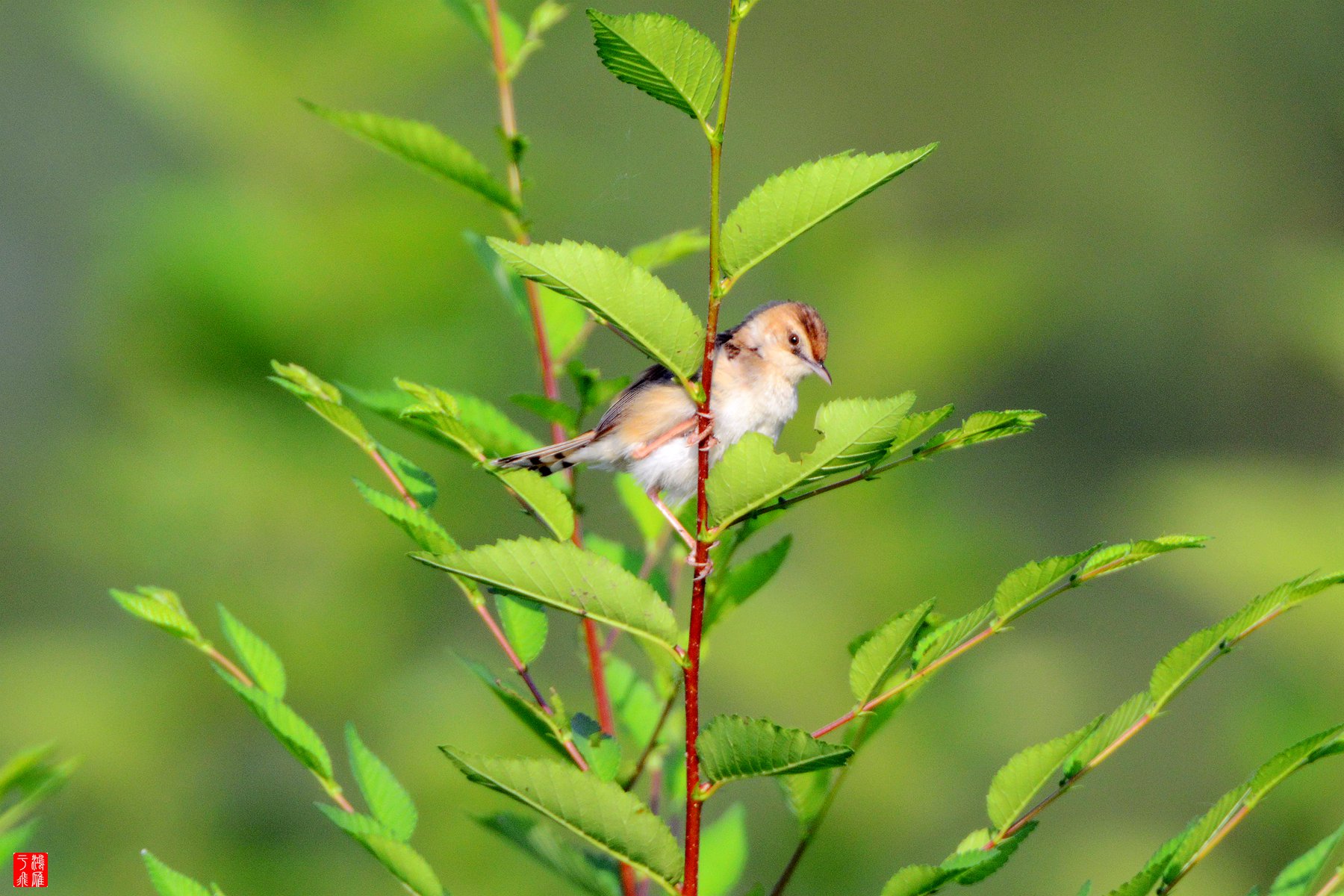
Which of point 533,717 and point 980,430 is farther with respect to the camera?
point 533,717

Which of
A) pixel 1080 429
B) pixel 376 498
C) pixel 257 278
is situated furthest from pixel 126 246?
pixel 1080 429

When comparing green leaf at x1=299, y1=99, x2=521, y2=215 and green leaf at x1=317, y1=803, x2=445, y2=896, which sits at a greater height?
green leaf at x1=299, y1=99, x2=521, y2=215

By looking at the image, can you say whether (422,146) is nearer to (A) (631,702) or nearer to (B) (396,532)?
(A) (631,702)

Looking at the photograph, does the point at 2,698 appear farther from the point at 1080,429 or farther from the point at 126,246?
the point at 1080,429

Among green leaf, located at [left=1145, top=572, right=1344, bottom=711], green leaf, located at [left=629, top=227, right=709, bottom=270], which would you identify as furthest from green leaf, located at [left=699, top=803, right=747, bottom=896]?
green leaf, located at [left=629, top=227, right=709, bottom=270]

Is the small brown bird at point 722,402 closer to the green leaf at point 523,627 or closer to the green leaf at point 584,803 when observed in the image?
the green leaf at point 523,627

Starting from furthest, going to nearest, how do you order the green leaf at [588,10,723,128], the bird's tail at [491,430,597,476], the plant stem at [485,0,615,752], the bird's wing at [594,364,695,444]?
1. the bird's wing at [594,364,695,444]
2. the bird's tail at [491,430,597,476]
3. the plant stem at [485,0,615,752]
4. the green leaf at [588,10,723,128]

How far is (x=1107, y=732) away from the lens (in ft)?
5.56

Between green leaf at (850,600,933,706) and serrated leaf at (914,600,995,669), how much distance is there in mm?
19

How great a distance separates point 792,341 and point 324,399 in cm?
232

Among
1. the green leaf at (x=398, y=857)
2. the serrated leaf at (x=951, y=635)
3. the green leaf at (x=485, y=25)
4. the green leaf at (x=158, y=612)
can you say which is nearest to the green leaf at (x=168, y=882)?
the green leaf at (x=398, y=857)

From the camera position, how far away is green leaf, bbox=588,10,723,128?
128 cm

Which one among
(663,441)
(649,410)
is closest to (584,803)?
(663,441)

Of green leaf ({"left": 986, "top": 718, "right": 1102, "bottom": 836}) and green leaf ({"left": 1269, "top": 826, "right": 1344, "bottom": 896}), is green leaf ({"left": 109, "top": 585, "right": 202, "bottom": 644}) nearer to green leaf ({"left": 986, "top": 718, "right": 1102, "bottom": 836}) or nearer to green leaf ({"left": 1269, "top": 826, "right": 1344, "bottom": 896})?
green leaf ({"left": 986, "top": 718, "right": 1102, "bottom": 836})
